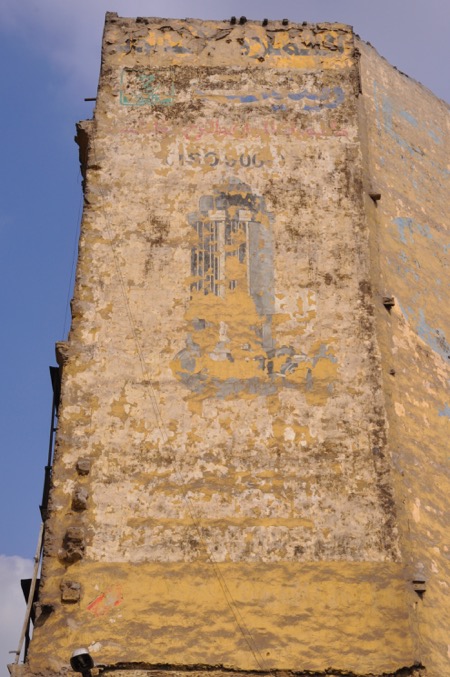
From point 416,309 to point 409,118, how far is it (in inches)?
144

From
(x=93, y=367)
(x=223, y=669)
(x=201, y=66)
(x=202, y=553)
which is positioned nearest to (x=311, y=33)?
(x=201, y=66)

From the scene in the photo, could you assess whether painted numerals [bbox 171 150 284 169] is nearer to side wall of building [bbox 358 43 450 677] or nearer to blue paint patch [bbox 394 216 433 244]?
side wall of building [bbox 358 43 450 677]

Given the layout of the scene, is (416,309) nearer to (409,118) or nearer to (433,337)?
(433,337)

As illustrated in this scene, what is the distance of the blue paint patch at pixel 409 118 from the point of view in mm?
16547

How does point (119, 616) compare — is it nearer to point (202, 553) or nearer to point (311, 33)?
point (202, 553)

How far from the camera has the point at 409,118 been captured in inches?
655

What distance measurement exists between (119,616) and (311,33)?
825 centimetres

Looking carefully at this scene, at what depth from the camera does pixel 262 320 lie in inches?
509

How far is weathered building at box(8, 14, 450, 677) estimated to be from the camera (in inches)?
445

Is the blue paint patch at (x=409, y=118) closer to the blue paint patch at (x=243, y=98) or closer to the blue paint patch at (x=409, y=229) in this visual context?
the blue paint patch at (x=409, y=229)

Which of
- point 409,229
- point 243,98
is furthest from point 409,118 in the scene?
point 243,98

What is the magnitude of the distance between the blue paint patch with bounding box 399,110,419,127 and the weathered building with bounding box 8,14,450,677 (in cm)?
106

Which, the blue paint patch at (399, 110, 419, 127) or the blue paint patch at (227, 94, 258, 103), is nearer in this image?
the blue paint patch at (227, 94, 258, 103)

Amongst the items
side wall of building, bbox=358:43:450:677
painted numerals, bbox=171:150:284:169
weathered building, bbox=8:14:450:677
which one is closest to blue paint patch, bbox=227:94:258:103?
weathered building, bbox=8:14:450:677
